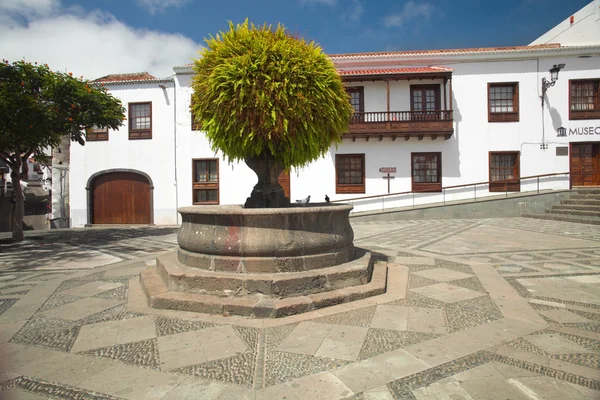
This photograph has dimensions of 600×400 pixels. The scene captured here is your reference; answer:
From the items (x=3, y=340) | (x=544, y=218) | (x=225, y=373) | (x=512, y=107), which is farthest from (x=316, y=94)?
(x=512, y=107)

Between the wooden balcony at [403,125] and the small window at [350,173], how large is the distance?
107 cm

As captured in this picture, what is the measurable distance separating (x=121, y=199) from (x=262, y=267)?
A: 1606 cm

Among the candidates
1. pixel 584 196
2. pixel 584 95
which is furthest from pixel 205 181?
pixel 584 95

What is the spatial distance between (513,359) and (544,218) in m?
13.6

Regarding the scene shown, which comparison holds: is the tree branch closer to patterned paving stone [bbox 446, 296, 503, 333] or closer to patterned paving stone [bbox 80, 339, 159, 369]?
patterned paving stone [bbox 80, 339, 159, 369]

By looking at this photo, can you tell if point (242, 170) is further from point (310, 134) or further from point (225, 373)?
point (225, 373)

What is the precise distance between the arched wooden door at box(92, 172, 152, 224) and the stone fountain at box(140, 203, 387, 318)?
556 inches

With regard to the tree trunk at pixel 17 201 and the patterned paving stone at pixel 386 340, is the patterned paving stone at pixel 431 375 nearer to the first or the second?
the patterned paving stone at pixel 386 340

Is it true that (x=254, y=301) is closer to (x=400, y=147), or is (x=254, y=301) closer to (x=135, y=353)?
(x=135, y=353)

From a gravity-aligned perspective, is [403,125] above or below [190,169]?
above

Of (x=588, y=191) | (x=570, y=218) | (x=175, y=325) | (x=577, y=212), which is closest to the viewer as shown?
(x=175, y=325)

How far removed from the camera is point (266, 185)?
193 inches

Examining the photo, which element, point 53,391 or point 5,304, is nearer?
point 53,391

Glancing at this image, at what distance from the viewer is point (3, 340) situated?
294 centimetres
